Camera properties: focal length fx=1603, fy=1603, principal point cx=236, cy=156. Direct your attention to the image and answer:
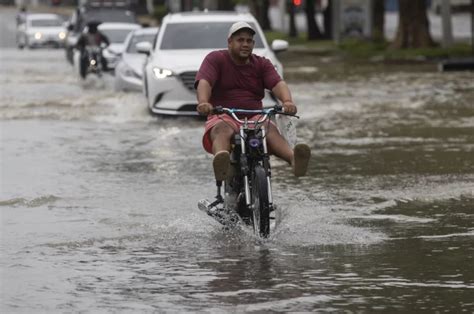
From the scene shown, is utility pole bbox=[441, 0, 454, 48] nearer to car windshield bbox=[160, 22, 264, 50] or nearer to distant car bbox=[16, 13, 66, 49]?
car windshield bbox=[160, 22, 264, 50]

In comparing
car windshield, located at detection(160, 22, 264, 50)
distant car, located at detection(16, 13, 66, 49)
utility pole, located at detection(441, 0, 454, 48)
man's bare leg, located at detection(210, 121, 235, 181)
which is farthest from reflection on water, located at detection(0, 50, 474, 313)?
distant car, located at detection(16, 13, 66, 49)

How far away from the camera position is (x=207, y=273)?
10445 mm

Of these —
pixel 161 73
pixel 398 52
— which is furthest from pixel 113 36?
pixel 161 73

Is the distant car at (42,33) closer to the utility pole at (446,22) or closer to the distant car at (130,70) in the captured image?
the utility pole at (446,22)

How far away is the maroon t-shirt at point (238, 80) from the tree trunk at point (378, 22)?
37.9 metres

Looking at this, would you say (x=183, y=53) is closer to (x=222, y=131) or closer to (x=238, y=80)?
(x=238, y=80)

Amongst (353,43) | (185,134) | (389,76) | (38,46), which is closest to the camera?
(185,134)

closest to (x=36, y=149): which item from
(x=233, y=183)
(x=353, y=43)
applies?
(x=233, y=183)

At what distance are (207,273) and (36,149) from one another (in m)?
9.65

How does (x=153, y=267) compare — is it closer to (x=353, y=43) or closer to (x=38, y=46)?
(x=353, y=43)

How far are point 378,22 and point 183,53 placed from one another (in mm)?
27235

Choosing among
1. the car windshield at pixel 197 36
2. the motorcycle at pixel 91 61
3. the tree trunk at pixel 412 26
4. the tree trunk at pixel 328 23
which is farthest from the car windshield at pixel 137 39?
the tree trunk at pixel 328 23

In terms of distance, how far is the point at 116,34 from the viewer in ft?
129

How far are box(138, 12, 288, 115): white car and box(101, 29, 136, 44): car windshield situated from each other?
12.5 metres
